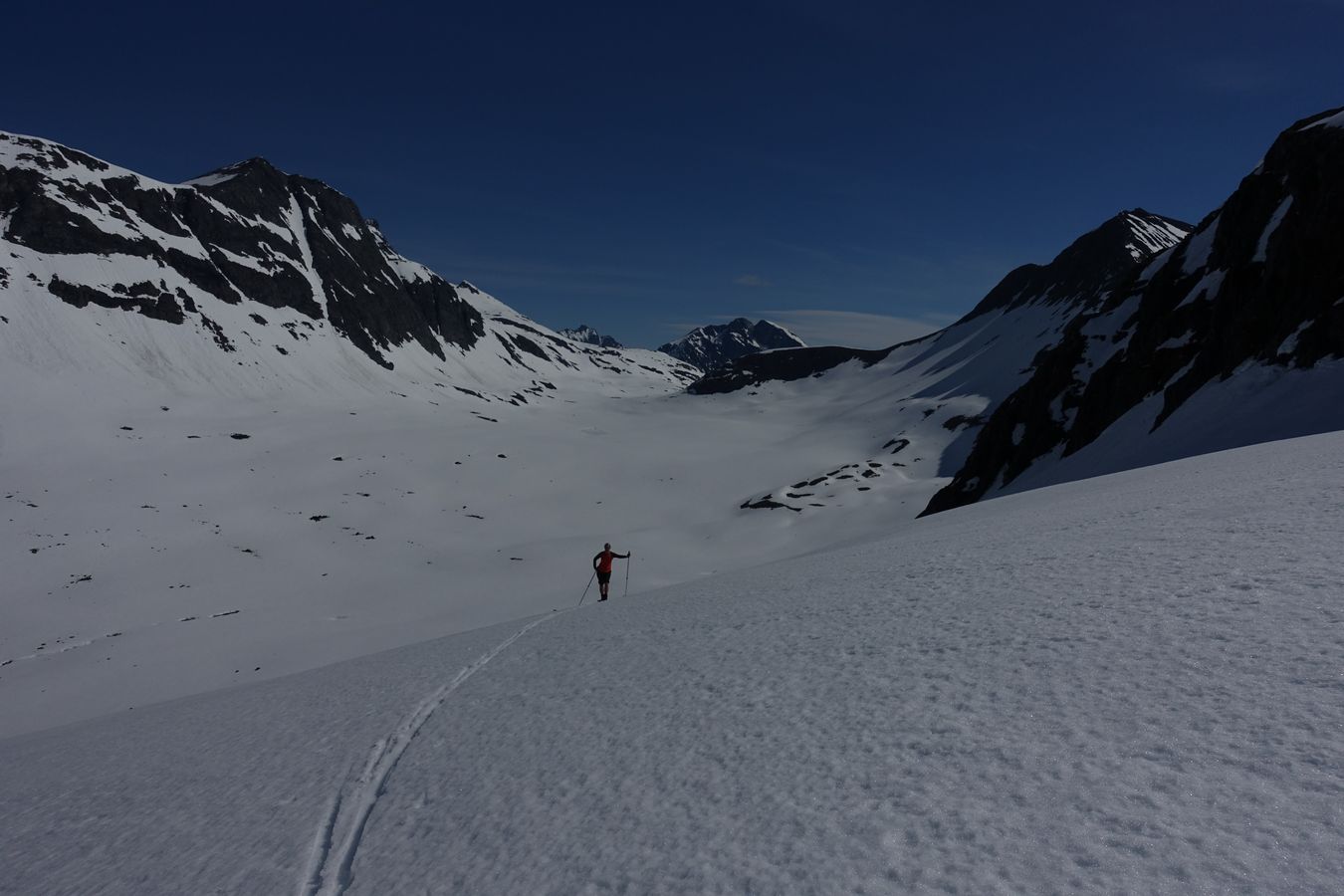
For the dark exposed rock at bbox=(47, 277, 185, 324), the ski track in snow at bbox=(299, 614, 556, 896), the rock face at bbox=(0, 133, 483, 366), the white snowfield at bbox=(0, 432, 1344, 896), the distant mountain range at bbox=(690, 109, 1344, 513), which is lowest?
the ski track in snow at bbox=(299, 614, 556, 896)

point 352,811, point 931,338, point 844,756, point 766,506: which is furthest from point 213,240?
point 931,338

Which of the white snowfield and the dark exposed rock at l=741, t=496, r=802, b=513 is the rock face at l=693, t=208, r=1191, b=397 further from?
the white snowfield

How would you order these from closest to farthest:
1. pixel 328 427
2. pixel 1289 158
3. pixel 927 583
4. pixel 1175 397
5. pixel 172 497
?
pixel 927 583 → pixel 1175 397 → pixel 1289 158 → pixel 172 497 → pixel 328 427

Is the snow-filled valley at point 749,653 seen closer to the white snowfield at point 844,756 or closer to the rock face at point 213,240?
the white snowfield at point 844,756

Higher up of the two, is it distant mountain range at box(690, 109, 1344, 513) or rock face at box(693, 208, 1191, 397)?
rock face at box(693, 208, 1191, 397)

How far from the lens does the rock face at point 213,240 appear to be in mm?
97438

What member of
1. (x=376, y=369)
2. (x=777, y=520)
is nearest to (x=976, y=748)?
(x=777, y=520)

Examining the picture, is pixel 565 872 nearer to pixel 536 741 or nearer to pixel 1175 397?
pixel 536 741

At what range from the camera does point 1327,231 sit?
2844 centimetres

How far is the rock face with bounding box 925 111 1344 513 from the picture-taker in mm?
27469

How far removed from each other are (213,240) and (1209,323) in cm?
14852

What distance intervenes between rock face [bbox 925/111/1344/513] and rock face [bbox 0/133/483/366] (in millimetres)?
114790

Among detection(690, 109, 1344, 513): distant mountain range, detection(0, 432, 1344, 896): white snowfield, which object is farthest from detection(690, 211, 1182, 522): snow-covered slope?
detection(0, 432, 1344, 896): white snowfield

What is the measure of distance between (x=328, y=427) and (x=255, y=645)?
5910 centimetres
